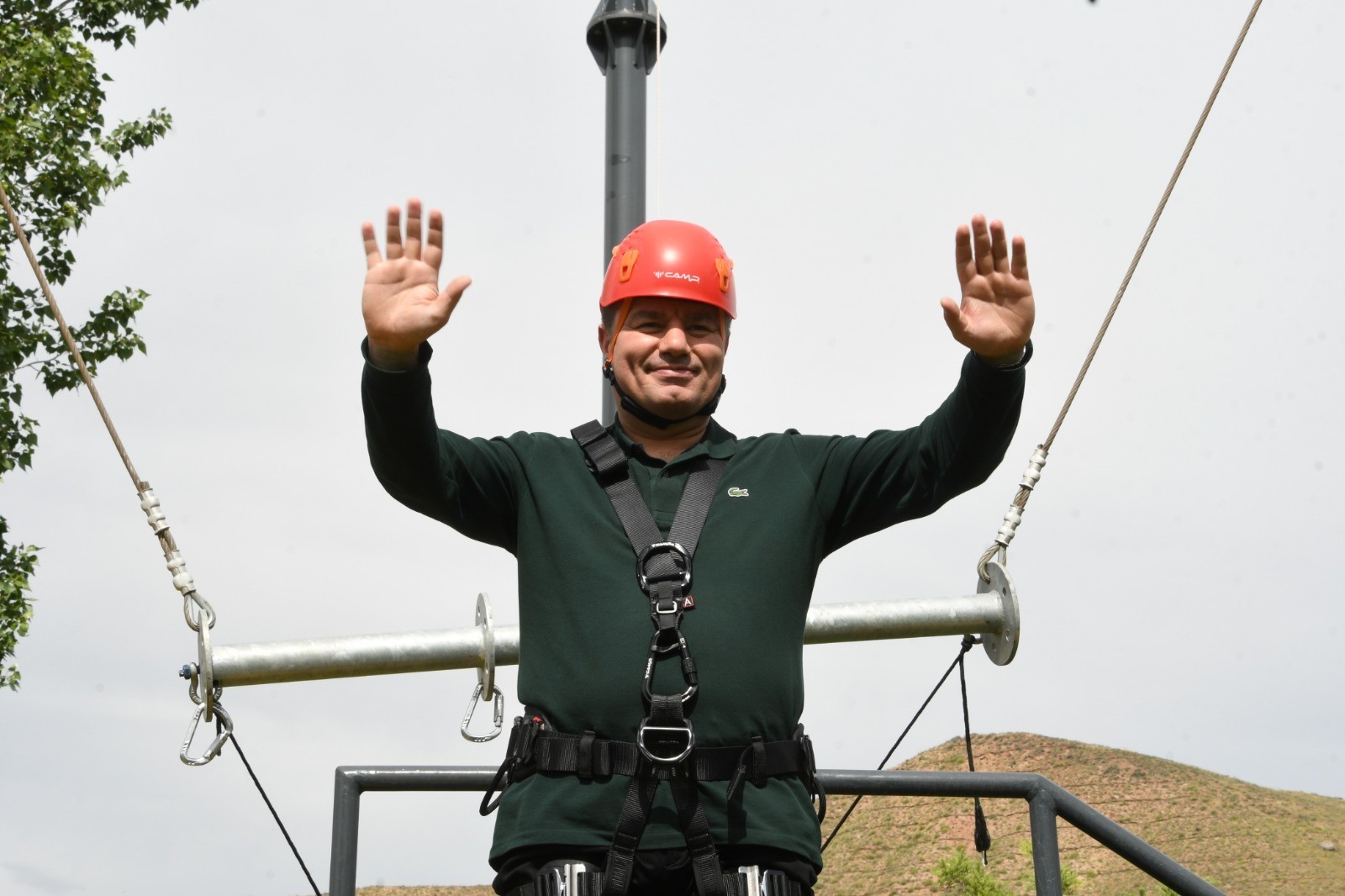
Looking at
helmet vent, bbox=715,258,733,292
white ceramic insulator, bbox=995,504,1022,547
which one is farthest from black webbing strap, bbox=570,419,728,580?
white ceramic insulator, bbox=995,504,1022,547

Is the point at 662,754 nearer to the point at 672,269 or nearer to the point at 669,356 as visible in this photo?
the point at 669,356

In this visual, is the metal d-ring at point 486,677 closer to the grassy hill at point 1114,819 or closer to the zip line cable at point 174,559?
the zip line cable at point 174,559

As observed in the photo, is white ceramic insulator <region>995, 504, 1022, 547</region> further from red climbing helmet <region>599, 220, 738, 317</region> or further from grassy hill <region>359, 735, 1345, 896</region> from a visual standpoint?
grassy hill <region>359, 735, 1345, 896</region>

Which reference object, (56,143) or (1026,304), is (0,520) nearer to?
(56,143)

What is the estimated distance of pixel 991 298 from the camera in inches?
138

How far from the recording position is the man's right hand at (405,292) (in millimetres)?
3295

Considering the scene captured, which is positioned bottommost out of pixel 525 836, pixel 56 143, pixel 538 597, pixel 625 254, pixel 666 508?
pixel 525 836

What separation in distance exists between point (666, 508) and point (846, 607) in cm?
202

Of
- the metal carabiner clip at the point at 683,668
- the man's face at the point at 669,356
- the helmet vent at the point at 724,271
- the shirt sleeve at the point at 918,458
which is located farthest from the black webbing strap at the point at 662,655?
the helmet vent at the point at 724,271

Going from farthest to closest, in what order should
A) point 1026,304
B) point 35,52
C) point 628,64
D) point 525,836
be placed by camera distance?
point 35,52, point 628,64, point 1026,304, point 525,836

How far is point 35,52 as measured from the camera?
12359 millimetres

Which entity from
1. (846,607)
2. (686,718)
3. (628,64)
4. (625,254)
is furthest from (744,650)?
(628,64)

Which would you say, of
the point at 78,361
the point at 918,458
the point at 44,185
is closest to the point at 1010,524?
the point at 918,458

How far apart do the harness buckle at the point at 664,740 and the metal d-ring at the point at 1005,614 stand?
71.5 inches
